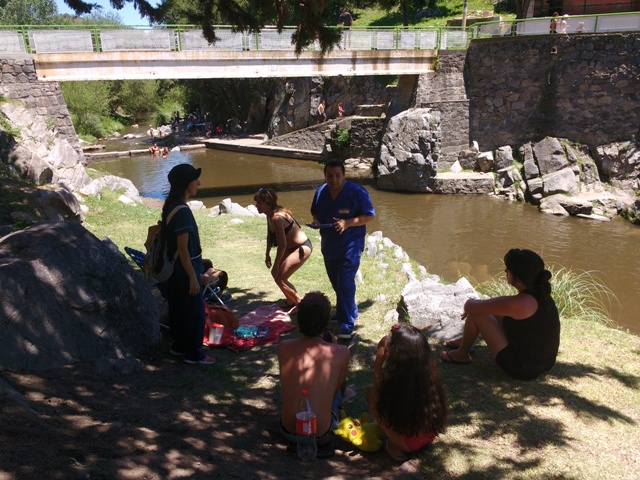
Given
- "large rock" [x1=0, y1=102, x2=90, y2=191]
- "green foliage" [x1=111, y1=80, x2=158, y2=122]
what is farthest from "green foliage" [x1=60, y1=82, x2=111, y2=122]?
"large rock" [x1=0, y1=102, x2=90, y2=191]

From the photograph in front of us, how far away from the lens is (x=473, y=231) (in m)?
14.8

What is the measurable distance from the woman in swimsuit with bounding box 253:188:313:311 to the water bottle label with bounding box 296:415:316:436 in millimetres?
2511

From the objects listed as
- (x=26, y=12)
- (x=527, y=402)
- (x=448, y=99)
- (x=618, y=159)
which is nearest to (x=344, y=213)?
(x=527, y=402)

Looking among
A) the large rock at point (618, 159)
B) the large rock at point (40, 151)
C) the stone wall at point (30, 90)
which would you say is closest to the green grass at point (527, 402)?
the large rock at point (40, 151)

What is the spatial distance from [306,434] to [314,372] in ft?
1.19

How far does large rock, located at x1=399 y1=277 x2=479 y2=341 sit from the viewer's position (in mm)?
4973

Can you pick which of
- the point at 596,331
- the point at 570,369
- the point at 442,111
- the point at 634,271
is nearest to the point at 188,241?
the point at 570,369

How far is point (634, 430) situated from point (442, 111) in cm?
1711

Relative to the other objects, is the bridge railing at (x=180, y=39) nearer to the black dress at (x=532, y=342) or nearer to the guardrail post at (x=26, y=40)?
the guardrail post at (x=26, y=40)

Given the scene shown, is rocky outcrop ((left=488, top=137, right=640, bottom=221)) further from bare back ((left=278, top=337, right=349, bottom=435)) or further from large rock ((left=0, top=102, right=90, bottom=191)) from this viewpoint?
bare back ((left=278, top=337, right=349, bottom=435))

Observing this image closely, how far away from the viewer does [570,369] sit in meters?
4.31

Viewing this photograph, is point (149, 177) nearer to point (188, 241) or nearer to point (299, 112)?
point (299, 112)

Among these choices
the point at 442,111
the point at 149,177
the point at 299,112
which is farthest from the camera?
the point at 299,112

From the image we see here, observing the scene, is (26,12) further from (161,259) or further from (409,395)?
(409,395)
